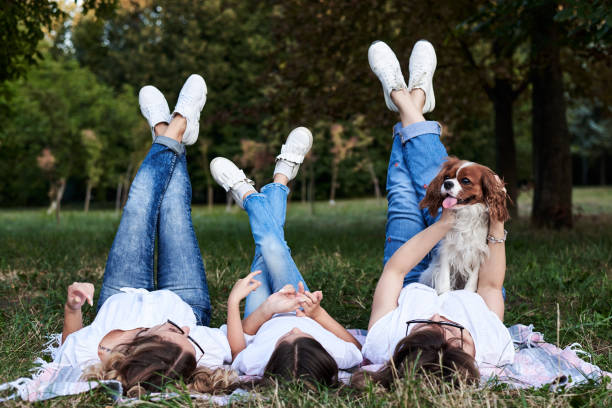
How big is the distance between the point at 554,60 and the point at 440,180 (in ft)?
23.0

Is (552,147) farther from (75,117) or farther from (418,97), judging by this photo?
(75,117)

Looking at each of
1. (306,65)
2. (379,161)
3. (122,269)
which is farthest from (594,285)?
(379,161)

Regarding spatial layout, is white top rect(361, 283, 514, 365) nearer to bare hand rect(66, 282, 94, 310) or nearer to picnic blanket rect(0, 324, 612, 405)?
picnic blanket rect(0, 324, 612, 405)

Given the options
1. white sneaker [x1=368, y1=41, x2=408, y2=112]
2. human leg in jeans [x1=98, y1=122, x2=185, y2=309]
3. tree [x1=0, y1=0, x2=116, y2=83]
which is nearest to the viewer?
human leg in jeans [x1=98, y1=122, x2=185, y2=309]

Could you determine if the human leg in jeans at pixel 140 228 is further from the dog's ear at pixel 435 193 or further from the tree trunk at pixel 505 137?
the tree trunk at pixel 505 137

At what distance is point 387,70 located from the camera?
3.92 metres

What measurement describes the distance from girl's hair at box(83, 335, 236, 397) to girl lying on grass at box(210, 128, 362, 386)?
0.23m

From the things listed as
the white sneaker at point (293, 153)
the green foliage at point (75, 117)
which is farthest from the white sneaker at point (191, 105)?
the green foliage at point (75, 117)

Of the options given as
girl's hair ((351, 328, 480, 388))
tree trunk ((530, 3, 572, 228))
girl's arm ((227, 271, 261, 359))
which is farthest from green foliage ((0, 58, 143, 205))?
girl's hair ((351, 328, 480, 388))

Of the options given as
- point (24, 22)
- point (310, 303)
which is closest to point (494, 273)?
point (310, 303)

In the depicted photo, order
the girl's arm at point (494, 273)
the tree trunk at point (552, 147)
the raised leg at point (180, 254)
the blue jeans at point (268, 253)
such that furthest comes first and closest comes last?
the tree trunk at point (552, 147) < the raised leg at point (180, 254) < the blue jeans at point (268, 253) < the girl's arm at point (494, 273)

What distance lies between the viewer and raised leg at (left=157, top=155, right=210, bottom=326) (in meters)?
3.51

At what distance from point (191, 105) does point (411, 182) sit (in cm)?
155

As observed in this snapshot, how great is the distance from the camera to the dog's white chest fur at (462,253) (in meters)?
3.05
